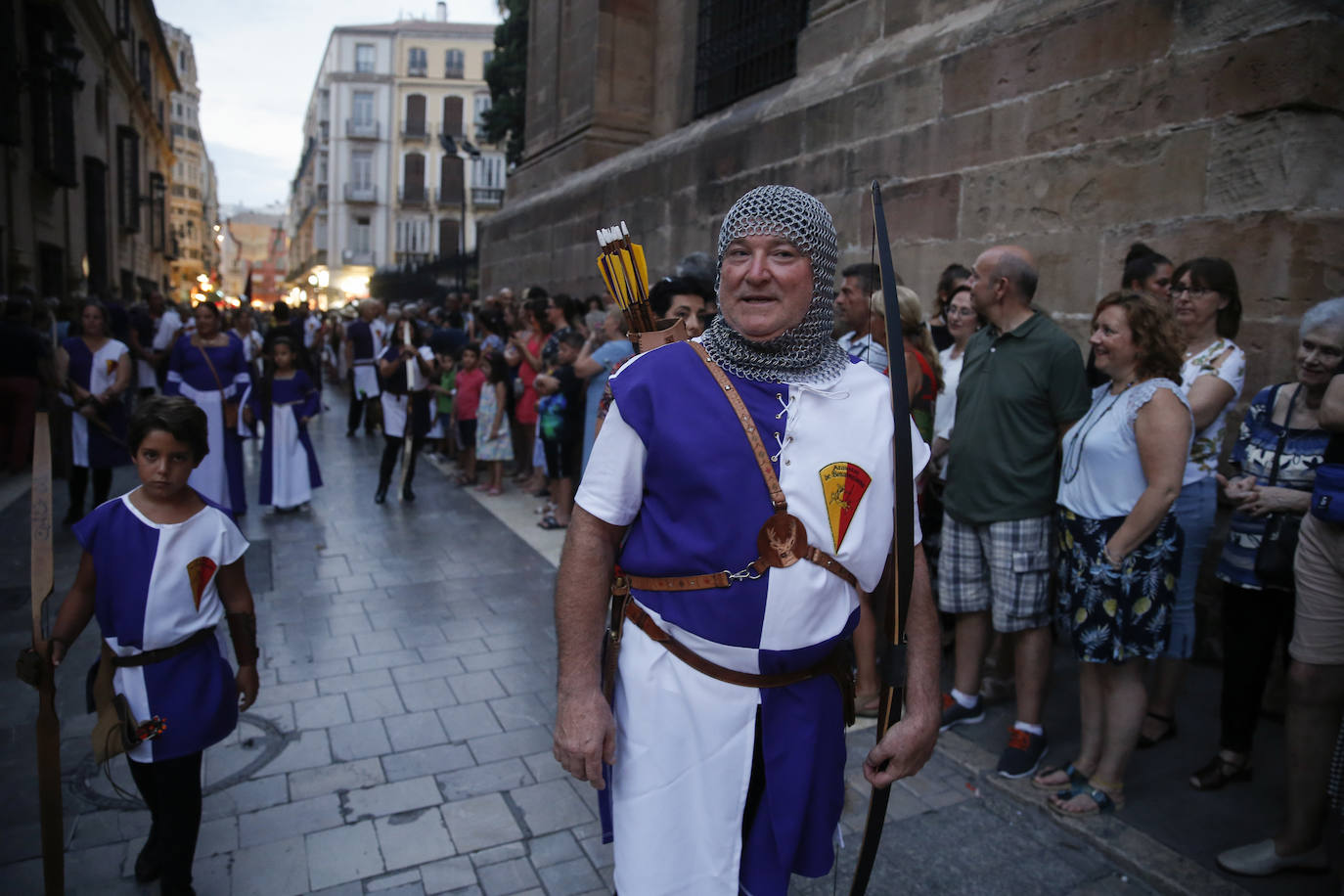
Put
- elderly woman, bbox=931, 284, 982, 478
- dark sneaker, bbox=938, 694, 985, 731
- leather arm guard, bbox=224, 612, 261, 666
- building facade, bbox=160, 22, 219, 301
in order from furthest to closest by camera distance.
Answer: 1. building facade, bbox=160, 22, 219, 301
2. elderly woman, bbox=931, 284, 982, 478
3. dark sneaker, bbox=938, 694, 985, 731
4. leather arm guard, bbox=224, 612, 261, 666

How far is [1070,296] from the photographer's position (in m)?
5.21

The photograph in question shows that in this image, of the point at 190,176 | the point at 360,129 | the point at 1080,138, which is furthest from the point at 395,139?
the point at 1080,138

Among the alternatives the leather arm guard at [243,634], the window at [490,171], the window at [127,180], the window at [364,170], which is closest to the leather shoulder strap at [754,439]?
the leather arm guard at [243,634]

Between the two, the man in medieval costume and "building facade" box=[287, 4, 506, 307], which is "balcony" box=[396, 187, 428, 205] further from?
the man in medieval costume

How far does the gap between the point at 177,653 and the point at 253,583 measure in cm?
376

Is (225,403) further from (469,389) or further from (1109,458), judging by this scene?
(1109,458)

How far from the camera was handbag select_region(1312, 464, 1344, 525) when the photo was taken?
109 inches

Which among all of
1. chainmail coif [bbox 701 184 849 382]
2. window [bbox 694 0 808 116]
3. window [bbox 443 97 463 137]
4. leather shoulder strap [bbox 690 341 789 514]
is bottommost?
leather shoulder strap [bbox 690 341 789 514]

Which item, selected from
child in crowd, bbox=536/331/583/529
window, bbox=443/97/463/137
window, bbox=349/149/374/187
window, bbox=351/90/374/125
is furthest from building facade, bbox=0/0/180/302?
window, bbox=443/97/463/137

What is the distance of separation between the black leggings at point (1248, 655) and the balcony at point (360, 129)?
57.8m

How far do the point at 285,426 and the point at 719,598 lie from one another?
7.38 meters

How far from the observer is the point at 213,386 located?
710cm

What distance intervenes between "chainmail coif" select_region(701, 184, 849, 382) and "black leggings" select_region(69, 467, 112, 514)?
24.3ft

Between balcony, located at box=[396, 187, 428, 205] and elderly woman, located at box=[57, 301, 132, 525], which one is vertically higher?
balcony, located at box=[396, 187, 428, 205]
